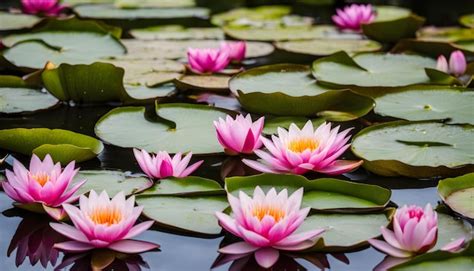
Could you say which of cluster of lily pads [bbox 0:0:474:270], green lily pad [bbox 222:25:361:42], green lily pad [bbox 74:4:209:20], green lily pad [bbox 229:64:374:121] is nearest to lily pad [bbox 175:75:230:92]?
cluster of lily pads [bbox 0:0:474:270]

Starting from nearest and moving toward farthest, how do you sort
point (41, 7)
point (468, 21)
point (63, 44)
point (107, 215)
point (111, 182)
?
point (107, 215) → point (111, 182) → point (63, 44) → point (468, 21) → point (41, 7)

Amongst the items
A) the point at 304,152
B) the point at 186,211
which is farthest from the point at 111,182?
the point at 304,152

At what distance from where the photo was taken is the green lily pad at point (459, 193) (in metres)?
1.87

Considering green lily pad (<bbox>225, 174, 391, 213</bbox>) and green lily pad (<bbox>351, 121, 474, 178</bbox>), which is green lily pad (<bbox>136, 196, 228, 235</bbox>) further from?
green lily pad (<bbox>351, 121, 474, 178</bbox>)

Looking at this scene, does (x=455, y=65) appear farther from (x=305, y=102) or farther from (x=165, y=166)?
(x=165, y=166)

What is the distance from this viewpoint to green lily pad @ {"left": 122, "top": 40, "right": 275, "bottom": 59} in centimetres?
361

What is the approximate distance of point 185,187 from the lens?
1.97m

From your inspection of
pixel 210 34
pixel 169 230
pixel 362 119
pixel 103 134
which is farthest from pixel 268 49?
pixel 169 230

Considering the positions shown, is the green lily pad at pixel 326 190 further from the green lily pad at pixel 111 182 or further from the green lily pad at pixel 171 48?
the green lily pad at pixel 171 48

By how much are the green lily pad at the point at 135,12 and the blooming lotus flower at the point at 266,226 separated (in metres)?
3.41

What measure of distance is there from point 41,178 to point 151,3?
3747 millimetres

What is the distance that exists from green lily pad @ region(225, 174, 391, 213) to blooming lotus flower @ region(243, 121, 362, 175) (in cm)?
9

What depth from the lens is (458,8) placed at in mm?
→ 5660

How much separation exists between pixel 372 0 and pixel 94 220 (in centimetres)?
483
